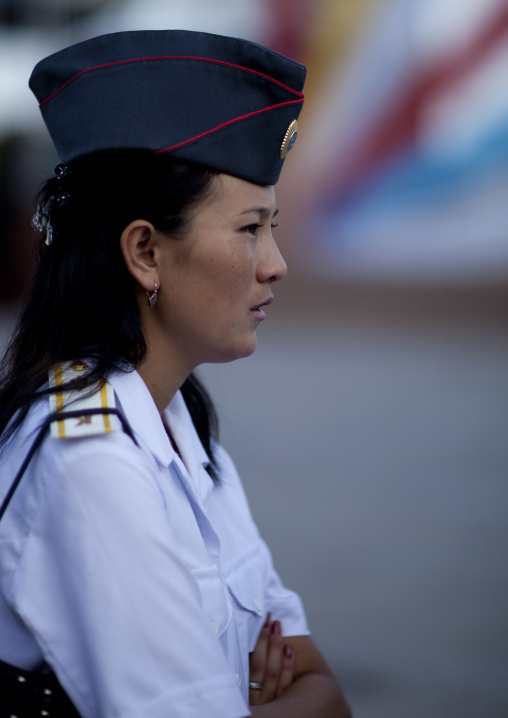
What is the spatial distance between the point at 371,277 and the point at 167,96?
29.1 ft

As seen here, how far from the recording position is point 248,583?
67.2 inches

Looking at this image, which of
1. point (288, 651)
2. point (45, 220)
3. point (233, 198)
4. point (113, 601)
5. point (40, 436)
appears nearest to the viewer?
point (113, 601)

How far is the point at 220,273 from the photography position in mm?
1565

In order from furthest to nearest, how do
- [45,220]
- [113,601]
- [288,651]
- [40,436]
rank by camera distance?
[288,651] → [45,220] → [40,436] → [113,601]

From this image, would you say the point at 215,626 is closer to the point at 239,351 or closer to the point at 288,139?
the point at 239,351

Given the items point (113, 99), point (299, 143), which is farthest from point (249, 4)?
point (113, 99)

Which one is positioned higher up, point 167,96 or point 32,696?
point 167,96

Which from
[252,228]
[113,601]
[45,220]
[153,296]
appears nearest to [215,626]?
[113,601]

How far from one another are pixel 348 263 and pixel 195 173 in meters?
8.90

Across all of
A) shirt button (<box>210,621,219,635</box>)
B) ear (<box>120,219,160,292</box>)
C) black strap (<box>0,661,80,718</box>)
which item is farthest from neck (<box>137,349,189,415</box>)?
black strap (<box>0,661,80,718</box>)

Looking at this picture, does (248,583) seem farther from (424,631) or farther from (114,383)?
(424,631)

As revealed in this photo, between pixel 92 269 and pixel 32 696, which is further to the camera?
pixel 92 269

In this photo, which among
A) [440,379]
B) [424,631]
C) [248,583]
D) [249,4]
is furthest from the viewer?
[249,4]

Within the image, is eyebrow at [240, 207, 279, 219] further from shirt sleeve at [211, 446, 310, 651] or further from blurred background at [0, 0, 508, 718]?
blurred background at [0, 0, 508, 718]
